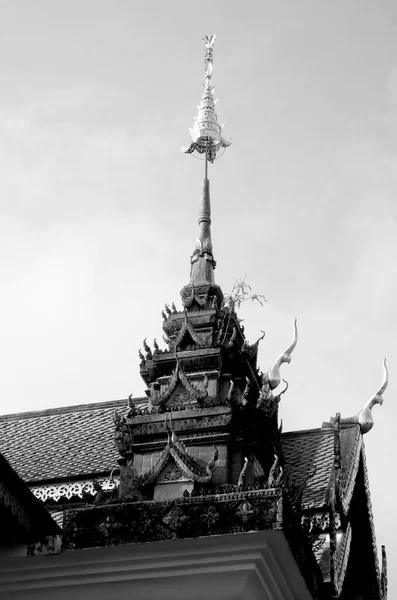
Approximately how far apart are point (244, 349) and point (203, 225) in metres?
2.86

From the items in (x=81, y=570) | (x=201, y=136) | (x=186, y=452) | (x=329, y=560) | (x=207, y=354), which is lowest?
(x=81, y=570)

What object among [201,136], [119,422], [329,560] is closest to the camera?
[329,560]


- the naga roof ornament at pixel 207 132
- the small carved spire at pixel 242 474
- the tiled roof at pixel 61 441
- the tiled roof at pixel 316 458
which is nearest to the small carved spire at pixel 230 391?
the small carved spire at pixel 242 474

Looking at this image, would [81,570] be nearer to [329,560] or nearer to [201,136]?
[329,560]

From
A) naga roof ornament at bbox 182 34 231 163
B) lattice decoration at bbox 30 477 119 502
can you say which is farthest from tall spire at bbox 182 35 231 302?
lattice decoration at bbox 30 477 119 502

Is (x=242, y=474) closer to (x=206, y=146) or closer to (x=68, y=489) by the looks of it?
(x=68, y=489)

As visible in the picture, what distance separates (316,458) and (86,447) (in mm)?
3103

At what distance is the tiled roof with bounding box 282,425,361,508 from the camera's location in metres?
15.1

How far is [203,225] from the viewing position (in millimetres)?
18188

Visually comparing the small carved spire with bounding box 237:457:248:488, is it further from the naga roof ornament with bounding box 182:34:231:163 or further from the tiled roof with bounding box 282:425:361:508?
the naga roof ornament with bounding box 182:34:231:163

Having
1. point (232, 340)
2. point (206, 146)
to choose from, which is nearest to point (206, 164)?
point (206, 146)

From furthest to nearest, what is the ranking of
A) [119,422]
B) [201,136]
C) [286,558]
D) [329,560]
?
1. [201,136]
2. [119,422]
3. [329,560]
4. [286,558]

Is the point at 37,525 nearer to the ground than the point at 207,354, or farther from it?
nearer to the ground

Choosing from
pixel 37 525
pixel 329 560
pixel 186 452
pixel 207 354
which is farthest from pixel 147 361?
pixel 37 525
